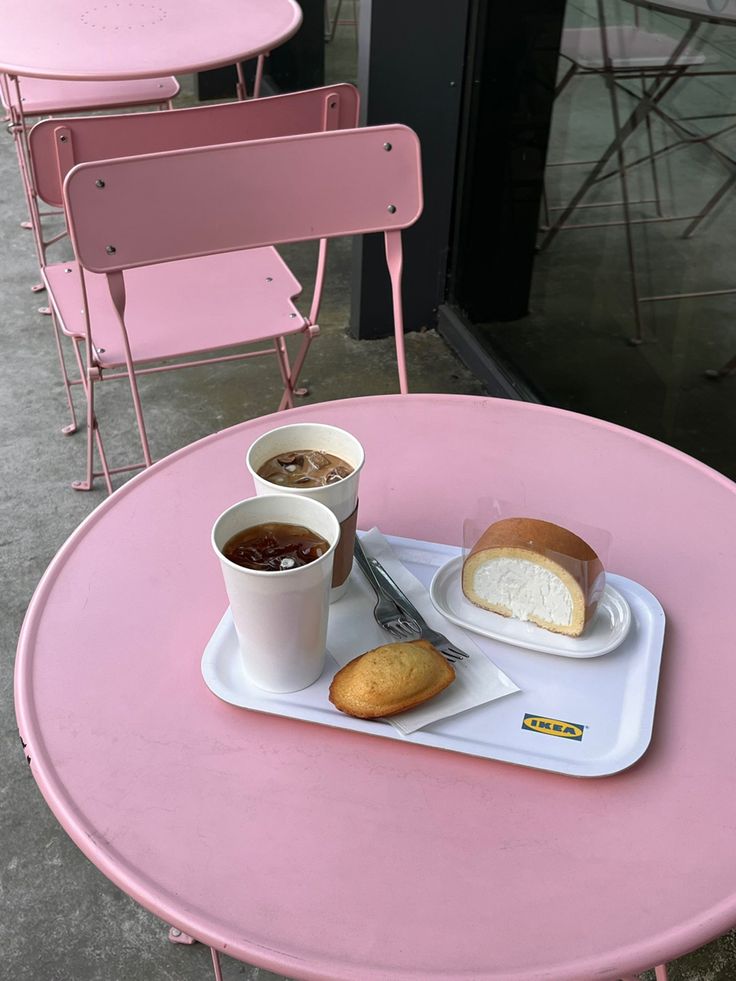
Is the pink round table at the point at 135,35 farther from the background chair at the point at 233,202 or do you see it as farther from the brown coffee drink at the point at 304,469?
the brown coffee drink at the point at 304,469

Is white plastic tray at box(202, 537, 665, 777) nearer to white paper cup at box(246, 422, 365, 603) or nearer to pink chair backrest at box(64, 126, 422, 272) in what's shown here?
white paper cup at box(246, 422, 365, 603)

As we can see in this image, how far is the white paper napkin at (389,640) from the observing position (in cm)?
96

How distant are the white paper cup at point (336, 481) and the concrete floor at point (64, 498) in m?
1.00

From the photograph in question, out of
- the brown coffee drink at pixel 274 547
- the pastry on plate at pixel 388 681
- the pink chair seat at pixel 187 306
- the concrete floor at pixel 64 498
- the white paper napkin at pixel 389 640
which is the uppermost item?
the brown coffee drink at pixel 274 547

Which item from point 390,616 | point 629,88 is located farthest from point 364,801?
→ point 629,88

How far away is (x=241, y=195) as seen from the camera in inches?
71.9

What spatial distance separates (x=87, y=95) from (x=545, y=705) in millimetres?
3300

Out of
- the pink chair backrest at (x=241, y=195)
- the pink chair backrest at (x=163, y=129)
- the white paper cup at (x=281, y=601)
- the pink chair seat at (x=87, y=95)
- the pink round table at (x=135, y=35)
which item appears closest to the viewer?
the white paper cup at (x=281, y=601)

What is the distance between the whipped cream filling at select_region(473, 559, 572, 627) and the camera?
1.04m

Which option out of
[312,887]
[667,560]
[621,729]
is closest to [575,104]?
[667,560]

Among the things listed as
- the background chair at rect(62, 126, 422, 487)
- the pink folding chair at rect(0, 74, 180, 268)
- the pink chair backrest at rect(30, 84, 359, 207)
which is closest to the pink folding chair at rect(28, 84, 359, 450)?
the pink chair backrest at rect(30, 84, 359, 207)

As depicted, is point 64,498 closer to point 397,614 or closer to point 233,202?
point 233,202

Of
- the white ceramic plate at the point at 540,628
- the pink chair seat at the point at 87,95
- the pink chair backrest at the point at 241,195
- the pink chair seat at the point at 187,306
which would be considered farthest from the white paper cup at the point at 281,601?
the pink chair seat at the point at 87,95

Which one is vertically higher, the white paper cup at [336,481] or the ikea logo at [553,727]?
the white paper cup at [336,481]
